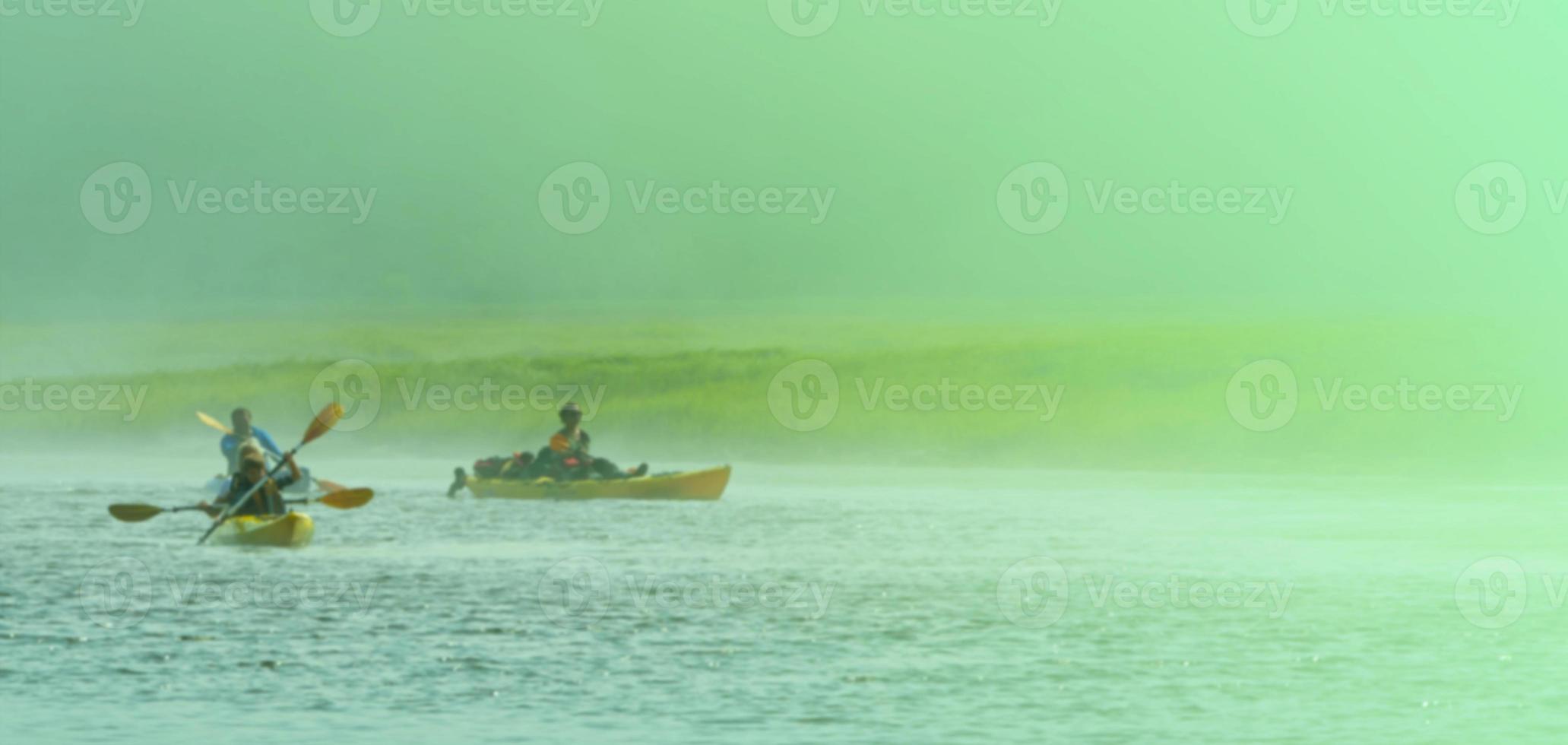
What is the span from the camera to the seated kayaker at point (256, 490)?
29250 mm

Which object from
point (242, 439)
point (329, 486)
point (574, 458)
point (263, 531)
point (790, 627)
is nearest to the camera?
point (790, 627)

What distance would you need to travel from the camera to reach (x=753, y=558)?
1152 inches

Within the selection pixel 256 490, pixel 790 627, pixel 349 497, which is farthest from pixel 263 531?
pixel 790 627

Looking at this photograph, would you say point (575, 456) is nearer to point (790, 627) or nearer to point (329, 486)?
point (329, 486)

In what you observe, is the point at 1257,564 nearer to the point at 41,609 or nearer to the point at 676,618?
the point at 676,618

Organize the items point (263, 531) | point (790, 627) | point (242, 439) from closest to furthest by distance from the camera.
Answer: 1. point (790, 627)
2. point (263, 531)
3. point (242, 439)

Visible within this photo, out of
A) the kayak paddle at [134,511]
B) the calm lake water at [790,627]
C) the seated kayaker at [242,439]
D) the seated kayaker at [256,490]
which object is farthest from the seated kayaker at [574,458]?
the kayak paddle at [134,511]

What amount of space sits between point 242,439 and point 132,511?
1.92 m

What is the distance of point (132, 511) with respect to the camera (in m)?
29.1

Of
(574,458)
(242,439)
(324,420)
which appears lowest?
(242,439)

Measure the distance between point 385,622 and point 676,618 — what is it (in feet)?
11.4

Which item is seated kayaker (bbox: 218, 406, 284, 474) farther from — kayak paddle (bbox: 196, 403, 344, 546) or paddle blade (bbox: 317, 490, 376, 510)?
paddle blade (bbox: 317, 490, 376, 510)

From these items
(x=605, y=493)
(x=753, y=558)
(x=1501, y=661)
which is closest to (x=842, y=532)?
(x=753, y=558)

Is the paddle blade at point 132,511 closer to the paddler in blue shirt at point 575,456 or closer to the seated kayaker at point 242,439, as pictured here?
the seated kayaker at point 242,439
